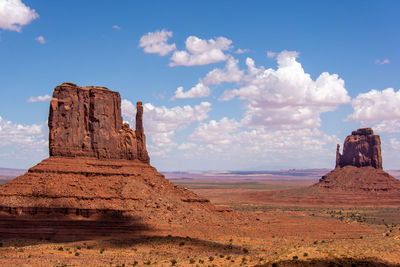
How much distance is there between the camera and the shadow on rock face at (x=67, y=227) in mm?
52938

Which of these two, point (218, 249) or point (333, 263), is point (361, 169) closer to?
point (218, 249)

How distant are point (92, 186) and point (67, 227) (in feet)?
20.5

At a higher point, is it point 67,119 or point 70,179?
point 67,119

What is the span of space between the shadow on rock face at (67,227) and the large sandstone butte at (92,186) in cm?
10

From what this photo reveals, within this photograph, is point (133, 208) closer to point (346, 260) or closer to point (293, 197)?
point (346, 260)

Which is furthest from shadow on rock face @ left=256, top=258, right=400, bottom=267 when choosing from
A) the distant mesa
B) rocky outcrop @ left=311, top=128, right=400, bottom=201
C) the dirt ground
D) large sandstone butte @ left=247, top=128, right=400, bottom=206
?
the distant mesa

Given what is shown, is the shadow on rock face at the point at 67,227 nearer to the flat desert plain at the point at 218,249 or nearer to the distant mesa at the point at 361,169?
the flat desert plain at the point at 218,249

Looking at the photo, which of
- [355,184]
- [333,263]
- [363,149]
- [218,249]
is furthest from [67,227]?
[363,149]

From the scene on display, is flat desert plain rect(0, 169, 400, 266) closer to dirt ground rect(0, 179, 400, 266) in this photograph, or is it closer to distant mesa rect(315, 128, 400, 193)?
dirt ground rect(0, 179, 400, 266)

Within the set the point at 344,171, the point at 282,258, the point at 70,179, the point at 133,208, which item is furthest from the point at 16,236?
the point at 344,171

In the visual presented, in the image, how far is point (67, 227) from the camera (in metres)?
53.9

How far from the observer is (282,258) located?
98.7 feet

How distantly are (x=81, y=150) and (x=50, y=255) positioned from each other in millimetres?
18844

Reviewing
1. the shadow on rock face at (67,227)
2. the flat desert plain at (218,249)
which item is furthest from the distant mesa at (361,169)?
the shadow on rock face at (67,227)
